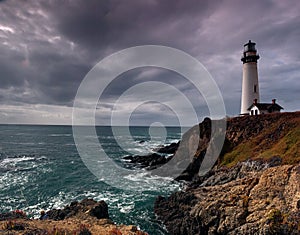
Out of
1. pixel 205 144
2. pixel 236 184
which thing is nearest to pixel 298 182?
pixel 236 184

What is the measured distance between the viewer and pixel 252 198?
17625 mm

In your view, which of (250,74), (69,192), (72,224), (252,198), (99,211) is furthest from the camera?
(250,74)

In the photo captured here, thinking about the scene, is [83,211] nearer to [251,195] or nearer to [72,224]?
[72,224]

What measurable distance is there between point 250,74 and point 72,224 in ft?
142

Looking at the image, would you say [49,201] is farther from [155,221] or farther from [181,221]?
[181,221]

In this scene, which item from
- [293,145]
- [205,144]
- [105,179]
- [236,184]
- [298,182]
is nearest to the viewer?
[298,182]

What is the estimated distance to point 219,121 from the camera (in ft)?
152

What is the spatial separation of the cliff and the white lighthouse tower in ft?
38.3

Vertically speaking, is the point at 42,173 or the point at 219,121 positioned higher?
the point at 219,121

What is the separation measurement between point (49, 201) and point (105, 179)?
11.8 m

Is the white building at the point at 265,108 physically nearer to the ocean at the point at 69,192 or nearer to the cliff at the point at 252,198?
the cliff at the point at 252,198

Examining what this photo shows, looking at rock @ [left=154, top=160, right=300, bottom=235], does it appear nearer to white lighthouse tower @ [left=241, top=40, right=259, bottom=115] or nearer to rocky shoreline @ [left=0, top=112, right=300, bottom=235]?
rocky shoreline @ [left=0, top=112, right=300, bottom=235]

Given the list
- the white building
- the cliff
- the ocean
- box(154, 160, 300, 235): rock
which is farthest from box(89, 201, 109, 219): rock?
the white building

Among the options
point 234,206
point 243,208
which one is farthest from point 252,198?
point 234,206
